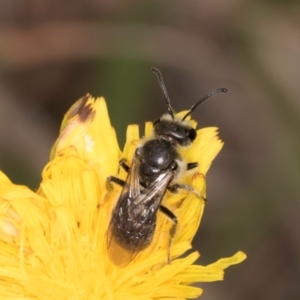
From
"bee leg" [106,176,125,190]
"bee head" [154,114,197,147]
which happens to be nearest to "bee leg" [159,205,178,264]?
"bee leg" [106,176,125,190]

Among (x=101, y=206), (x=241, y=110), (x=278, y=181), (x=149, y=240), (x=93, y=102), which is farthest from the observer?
(x=241, y=110)

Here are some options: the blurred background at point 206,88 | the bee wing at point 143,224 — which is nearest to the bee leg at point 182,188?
the bee wing at point 143,224

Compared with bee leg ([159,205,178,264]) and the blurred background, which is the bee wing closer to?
bee leg ([159,205,178,264])

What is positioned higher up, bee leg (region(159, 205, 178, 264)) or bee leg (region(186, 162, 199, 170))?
bee leg (region(186, 162, 199, 170))

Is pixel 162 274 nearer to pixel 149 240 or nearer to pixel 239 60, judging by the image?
pixel 149 240

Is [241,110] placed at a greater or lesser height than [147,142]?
greater

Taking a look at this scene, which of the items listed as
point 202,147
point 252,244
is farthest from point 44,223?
point 252,244

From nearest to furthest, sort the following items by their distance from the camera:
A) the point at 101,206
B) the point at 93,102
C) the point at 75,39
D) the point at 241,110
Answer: the point at 101,206, the point at 93,102, the point at 75,39, the point at 241,110

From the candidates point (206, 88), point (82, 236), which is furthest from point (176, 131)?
point (206, 88)
